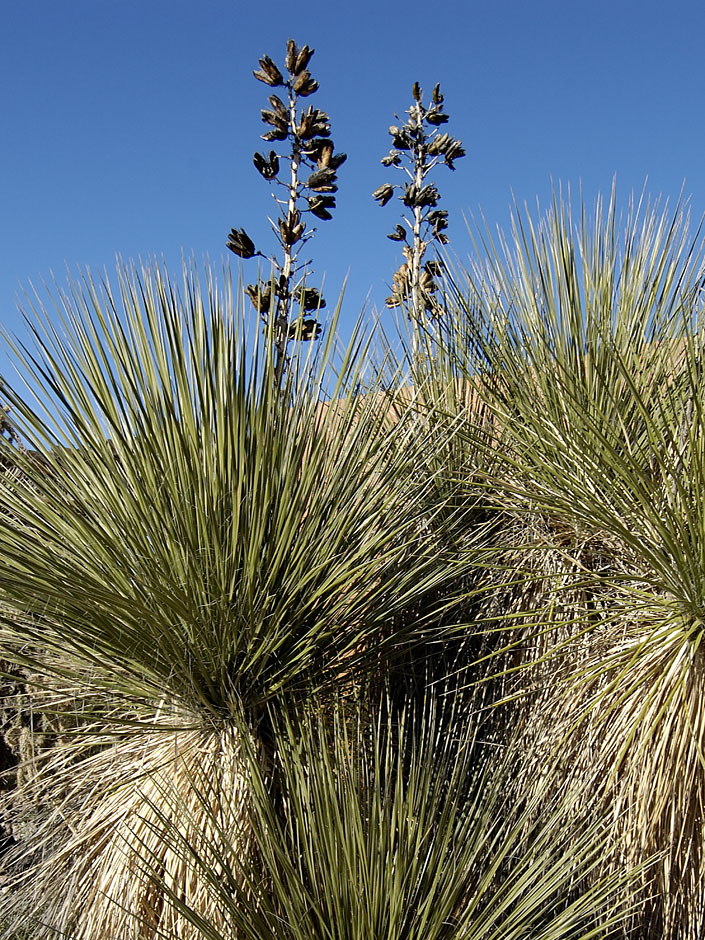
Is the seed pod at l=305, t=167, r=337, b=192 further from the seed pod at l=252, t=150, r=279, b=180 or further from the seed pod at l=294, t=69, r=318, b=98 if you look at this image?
the seed pod at l=294, t=69, r=318, b=98

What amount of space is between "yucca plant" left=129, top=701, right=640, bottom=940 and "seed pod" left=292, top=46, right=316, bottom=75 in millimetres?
7211

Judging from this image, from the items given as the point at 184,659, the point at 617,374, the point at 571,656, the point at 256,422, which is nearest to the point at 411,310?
the point at 617,374

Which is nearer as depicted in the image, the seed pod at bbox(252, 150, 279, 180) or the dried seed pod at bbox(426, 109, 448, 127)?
the seed pod at bbox(252, 150, 279, 180)

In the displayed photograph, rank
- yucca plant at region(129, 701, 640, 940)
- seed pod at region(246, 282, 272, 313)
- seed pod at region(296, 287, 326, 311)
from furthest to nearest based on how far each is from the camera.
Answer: seed pod at region(296, 287, 326, 311)
seed pod at region(246, 282, 272, 313)
yucca plant at region(129, 701, 640, 940)

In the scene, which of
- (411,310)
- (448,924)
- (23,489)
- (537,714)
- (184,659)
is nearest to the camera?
(448,924)

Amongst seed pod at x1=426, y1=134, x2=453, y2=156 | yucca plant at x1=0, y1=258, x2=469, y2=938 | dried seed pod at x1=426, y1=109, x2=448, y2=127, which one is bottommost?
yucca plant at x1=0, y1=258, x2=469, y2=938

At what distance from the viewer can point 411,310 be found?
3320mm

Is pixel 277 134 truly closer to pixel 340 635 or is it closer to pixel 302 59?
pixel 302 59

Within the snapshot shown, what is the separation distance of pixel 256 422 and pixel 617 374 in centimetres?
125

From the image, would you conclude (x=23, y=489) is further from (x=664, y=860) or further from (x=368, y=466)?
(x=664, y=860)

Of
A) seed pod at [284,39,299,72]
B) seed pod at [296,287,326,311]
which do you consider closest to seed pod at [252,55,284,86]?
seed pod at [284,39,299,72]

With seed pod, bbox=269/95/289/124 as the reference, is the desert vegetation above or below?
below

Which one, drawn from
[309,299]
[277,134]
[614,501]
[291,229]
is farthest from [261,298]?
[277,134]

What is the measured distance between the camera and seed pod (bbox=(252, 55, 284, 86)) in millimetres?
7672
